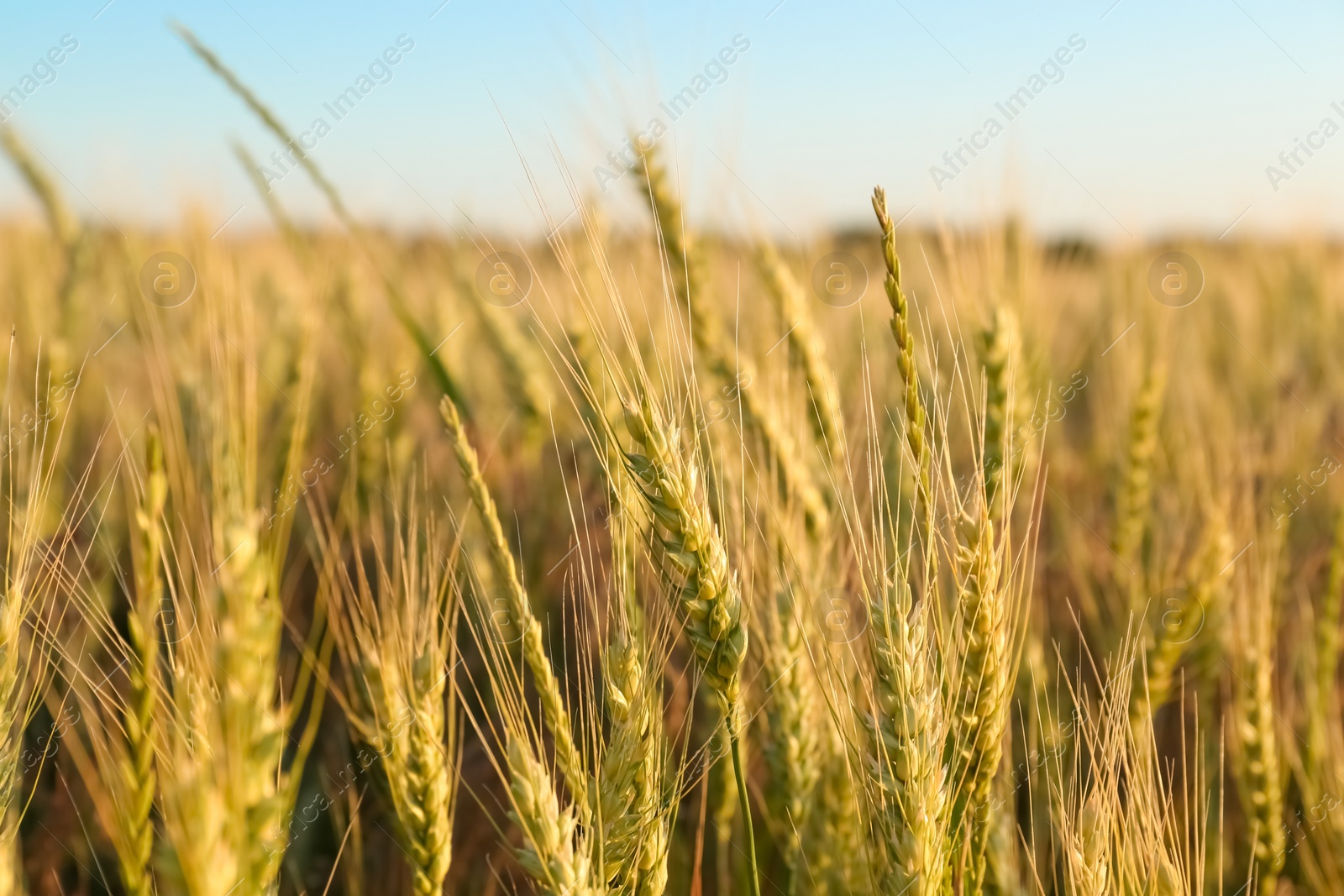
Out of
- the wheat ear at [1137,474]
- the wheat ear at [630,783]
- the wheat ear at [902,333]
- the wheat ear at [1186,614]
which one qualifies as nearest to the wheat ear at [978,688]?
the wheat ear at [902,333]

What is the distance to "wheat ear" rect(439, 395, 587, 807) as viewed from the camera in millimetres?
933

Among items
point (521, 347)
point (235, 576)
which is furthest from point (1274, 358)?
point (235, 576)

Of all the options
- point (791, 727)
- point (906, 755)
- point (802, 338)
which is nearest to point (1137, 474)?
point (802, 338)

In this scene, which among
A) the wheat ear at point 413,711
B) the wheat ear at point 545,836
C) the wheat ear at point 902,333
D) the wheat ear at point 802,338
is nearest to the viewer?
the wheat ear at point 902,333

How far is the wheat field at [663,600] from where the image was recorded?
88 centimetres

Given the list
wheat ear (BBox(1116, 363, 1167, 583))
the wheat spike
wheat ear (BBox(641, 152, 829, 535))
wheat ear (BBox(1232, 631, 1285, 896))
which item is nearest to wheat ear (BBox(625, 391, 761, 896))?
the wheat spike

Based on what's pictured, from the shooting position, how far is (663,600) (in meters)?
1.02

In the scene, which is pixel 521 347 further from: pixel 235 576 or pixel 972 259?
pixel 235 576

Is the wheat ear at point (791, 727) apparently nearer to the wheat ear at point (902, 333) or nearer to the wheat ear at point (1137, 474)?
the wheat ear at point (902, 333)

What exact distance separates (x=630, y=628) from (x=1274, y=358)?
4.09m

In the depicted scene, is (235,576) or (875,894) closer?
(235,576)

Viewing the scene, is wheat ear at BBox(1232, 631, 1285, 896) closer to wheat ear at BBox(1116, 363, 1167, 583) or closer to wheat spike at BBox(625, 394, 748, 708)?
wheat ear at BBox(1116, 363, 1167, 583)

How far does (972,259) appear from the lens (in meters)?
1.80

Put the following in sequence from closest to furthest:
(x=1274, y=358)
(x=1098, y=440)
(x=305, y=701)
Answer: (x=305, y=701) → (x=1098, y=440) → (x=1274, y=358)
